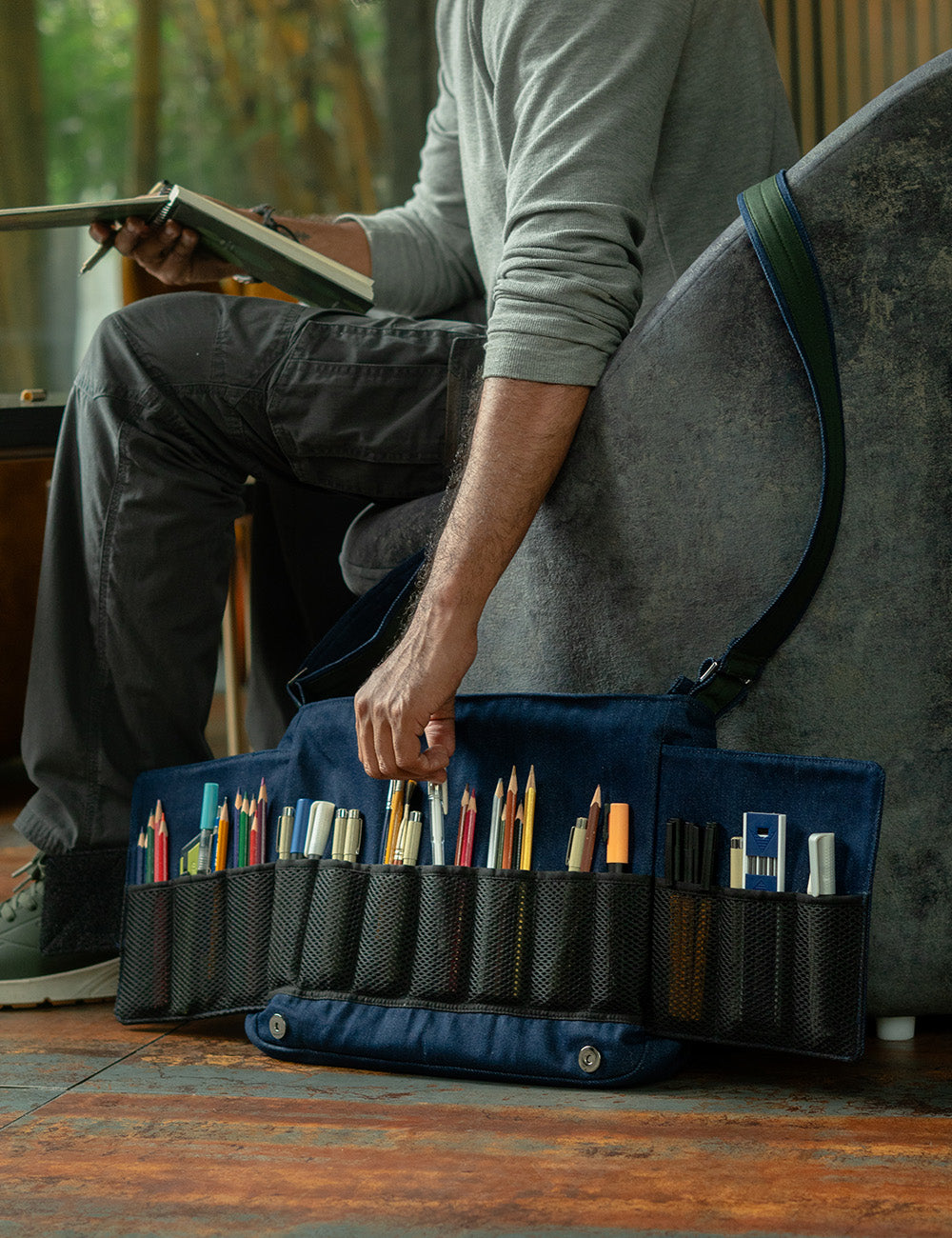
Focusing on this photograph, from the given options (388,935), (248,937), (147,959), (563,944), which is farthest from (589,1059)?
(147,959)

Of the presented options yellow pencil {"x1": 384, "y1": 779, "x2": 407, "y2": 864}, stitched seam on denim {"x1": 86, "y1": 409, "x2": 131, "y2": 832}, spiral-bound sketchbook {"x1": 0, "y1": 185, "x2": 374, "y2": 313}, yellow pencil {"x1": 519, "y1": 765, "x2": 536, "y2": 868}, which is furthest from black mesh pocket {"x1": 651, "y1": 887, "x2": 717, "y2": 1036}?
spiral-bound sketchbook {"x1": 0, "y1": 185, "x2": 374, "y2": 313}

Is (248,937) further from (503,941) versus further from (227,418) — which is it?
(227,418)

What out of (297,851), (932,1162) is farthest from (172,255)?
(932,1162)

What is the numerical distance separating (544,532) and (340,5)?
3483mm

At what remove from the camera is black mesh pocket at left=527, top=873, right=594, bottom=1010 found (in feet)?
2.77

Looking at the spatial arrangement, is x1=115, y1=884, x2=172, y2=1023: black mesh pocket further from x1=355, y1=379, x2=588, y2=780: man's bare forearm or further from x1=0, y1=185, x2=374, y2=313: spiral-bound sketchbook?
x1=0, y1=185, x2=374, y2=313: spiral-bound sketchbook

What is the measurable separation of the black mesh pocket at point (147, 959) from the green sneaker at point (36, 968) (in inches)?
3.6

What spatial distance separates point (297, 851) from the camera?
3.22 ft

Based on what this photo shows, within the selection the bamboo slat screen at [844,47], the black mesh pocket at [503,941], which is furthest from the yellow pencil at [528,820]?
the bamboo slat screen at [844,47]

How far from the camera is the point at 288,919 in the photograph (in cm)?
96

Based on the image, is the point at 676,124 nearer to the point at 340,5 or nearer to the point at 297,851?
the point at 297,851

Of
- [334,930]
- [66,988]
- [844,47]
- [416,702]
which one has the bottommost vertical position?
[66,988]

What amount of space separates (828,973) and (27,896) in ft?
2.39

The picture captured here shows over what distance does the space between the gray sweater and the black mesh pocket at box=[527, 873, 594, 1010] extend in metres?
0.37
